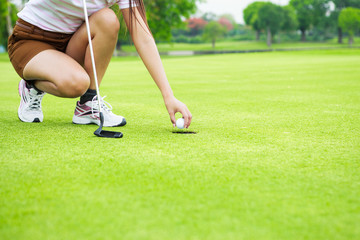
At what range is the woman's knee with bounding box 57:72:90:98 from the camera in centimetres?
259

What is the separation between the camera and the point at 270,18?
55969 mm

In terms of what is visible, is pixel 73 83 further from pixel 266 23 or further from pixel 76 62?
pixel 266 23

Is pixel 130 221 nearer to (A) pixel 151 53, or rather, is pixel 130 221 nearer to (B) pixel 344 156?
(B) pixel 344 156

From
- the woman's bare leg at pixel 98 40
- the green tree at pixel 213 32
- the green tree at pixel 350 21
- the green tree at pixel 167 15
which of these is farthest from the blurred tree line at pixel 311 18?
the woman's bare leg at pixel 98 40

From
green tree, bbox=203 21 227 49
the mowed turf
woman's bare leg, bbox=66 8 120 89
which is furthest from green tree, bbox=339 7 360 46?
woman's bare leg, bbox=66 8 120 89

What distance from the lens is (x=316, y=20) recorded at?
62406mm

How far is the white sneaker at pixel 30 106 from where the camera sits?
296cm

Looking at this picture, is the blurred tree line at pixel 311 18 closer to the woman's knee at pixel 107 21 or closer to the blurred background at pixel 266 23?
the blurred background at pixel 266 23

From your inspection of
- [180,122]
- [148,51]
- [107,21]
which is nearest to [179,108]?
[180,122]

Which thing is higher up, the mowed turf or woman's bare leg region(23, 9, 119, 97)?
woman's bare leg region(23, 9, 119, 97)

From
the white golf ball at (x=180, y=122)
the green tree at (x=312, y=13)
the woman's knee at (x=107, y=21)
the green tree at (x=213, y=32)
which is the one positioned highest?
the green tree at (x=312, y=13)

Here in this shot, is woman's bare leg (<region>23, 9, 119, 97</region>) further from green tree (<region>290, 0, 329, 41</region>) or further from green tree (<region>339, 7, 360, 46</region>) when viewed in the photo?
green tree (<region>290, 0, 329, 41</region>)

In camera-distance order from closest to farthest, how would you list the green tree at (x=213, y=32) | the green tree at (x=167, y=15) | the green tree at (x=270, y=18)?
the green tree at (x=167, y=15)
the green tree at (x=270, y=18)
the green tree at (x=213, y=32)

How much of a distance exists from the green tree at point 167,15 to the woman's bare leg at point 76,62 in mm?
31066
